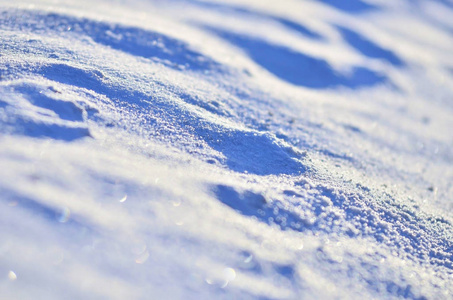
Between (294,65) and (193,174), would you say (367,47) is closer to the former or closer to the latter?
(294,65)

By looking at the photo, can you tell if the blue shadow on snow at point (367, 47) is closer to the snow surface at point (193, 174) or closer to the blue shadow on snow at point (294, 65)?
the blue shadow on snow at point (294, 65)

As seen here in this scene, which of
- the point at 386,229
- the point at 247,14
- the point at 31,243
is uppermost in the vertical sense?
the point at 247,14

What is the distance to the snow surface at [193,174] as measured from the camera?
5.21 ft

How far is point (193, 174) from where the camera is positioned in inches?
81.6

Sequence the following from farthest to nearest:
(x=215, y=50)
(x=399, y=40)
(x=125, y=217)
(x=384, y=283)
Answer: (x=399, y=40), (x=215, y=50), (x=384, y=283), (x=125, y=217)

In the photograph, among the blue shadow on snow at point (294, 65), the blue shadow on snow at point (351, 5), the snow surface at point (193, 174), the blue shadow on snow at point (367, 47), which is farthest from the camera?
the blue shadow on snow at point (351, 5)

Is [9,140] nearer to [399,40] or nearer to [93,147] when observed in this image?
[93,147]

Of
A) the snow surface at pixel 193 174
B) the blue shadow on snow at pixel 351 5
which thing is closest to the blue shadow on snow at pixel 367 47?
the blue shadow on snow at pixel 351 5

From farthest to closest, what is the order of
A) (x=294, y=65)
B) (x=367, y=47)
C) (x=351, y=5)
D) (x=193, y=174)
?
(x=351, y=5)
(x=367, y=47)
(x=294, y=65)
(x=193, y=174)

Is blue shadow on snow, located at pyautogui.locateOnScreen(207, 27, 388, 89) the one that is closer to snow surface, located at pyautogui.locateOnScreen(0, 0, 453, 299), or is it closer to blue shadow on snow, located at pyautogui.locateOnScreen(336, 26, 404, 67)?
snow surface, located at pyautogui.locateOnScreen(0, 0, 453, 299)

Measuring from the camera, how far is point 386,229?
2.15 metres

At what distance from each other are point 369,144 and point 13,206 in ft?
8.73

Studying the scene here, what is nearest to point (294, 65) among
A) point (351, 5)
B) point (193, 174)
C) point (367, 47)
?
point (367, 47)

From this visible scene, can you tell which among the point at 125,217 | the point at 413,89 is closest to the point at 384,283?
the point at 125,217
